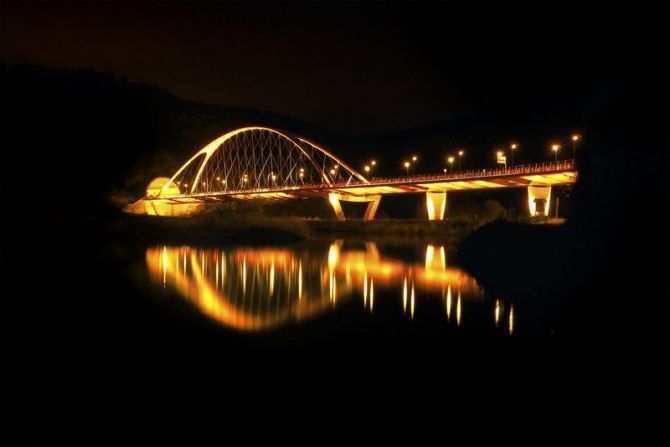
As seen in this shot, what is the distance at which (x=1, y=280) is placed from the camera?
62.8 feet

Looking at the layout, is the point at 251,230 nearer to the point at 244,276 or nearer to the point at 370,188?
the point at 370,188

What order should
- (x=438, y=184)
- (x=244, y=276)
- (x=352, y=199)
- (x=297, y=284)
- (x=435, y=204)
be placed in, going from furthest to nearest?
(x=352, y=199) → (x=435, y=204) → (x=438, y=184) → (x=244, y=276) → (x=297, y=284)

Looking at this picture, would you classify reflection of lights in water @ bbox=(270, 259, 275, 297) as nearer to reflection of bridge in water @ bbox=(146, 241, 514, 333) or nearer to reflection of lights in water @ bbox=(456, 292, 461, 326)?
reflection of bridge in water @ bbox=(146, 241, 514, 333)

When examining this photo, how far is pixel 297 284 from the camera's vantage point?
19844mm

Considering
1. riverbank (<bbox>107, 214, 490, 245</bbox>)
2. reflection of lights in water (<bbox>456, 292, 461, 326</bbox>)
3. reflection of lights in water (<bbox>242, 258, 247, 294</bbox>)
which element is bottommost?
reflection of lights in water (<bbox>242, 258, 247, 294</bbox>)

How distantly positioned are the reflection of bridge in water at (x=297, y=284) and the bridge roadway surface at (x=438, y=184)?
636 inches

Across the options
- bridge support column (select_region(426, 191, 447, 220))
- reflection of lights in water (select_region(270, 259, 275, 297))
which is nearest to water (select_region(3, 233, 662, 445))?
reflection of lights in water (select_region(270, 259, 275, 297))

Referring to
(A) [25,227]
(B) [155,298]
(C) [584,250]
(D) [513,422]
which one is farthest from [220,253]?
(D) [513,422]

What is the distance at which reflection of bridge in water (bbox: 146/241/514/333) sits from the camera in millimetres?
13953

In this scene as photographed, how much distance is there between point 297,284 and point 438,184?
1434 inches

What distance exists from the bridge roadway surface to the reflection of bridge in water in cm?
1615

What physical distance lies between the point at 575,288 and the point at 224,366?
8072mm

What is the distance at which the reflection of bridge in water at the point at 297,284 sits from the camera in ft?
45.8

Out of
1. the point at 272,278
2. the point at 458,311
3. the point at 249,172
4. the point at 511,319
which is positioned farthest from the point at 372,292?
the point at 249,172
